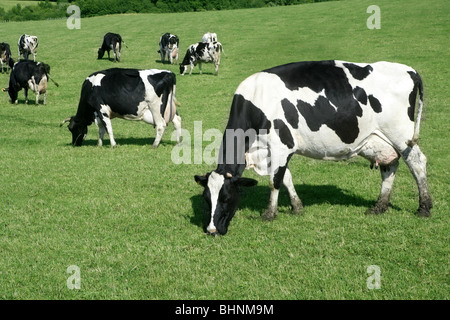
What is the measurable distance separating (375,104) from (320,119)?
0.86 m

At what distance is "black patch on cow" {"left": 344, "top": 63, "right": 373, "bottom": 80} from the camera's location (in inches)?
309

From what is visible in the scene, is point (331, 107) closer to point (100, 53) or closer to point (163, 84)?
point (163, 84)

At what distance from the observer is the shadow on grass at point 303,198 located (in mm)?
8766

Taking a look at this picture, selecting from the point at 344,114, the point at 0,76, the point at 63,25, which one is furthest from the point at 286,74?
the point at 63,25

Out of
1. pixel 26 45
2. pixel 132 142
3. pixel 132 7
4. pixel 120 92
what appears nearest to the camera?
pixel 120 92

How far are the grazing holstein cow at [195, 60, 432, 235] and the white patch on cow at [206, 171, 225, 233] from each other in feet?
0.53

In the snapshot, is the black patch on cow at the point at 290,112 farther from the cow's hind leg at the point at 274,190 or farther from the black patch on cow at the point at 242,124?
the cow's hind leg at the point at 274,190

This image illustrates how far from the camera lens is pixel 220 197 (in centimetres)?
731

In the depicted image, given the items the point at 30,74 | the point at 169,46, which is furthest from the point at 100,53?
the point at 30,74

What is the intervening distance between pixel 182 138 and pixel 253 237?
27.0 feet

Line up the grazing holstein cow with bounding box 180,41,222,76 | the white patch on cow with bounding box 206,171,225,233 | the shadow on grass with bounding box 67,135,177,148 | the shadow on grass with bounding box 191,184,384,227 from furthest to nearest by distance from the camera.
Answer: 1. the grazing holstein cow with bounding box 180,41,222,76
2. the shadow on grass with bounding box 67,135,177,148
3. the shadow on grass with bounding box 191,184,384,227
4. the white patch on cow with bounding box 206,171,225,233

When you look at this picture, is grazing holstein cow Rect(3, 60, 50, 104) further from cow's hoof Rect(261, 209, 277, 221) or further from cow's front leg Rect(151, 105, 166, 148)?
cow's hoof Rect(261, 209, 277, 221)

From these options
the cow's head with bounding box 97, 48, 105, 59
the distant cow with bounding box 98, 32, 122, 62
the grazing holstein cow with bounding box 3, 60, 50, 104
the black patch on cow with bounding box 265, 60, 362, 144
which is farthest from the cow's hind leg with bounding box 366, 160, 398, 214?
the cow's head with bounding box 97, 48, 105, 59
